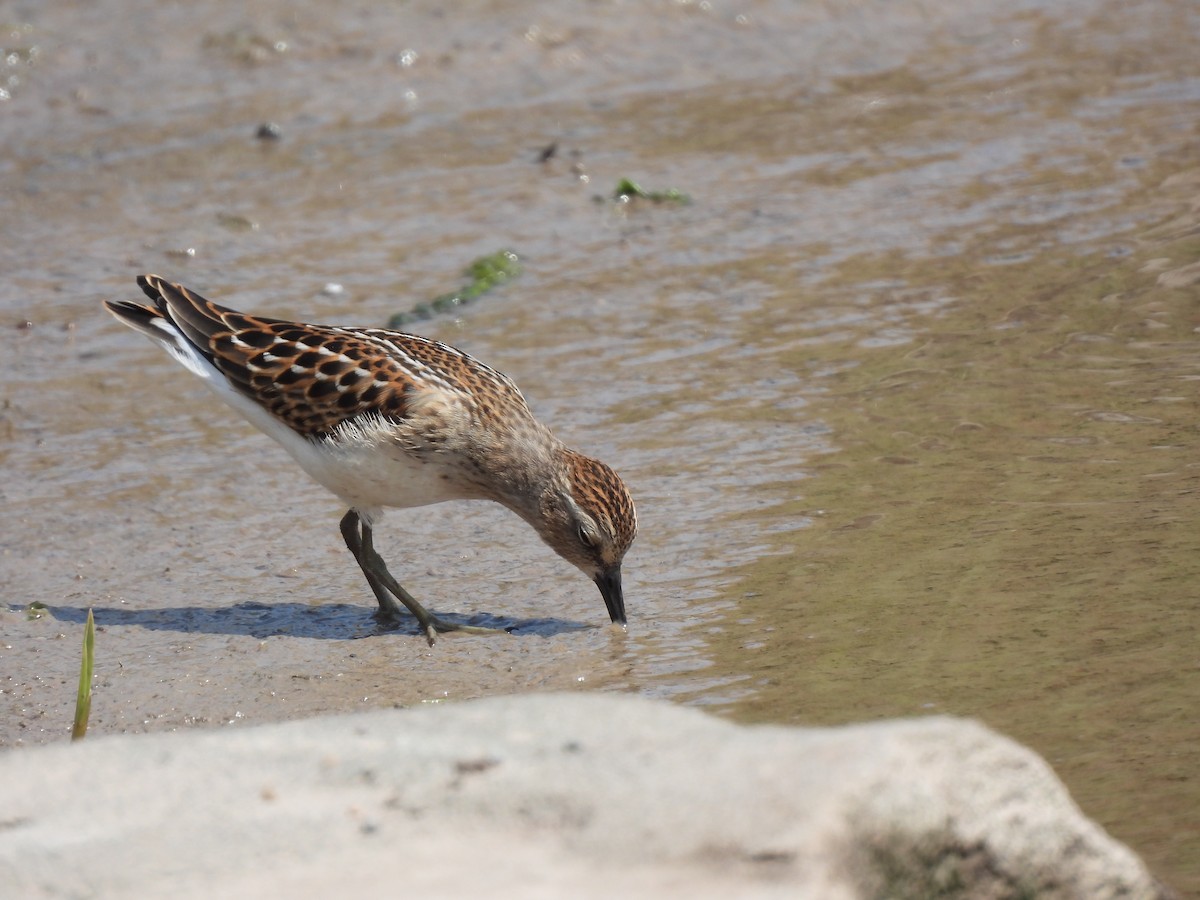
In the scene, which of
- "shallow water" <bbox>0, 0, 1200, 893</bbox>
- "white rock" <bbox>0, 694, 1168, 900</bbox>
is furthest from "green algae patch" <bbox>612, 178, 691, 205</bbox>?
"white rock" <bbox>0, 694, 1168, 900</bbox>

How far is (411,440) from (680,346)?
280 cm

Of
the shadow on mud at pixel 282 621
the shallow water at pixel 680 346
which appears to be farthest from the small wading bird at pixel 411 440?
the shallow water at pixel 680 346

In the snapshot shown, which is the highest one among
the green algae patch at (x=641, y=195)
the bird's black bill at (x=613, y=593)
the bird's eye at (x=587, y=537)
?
the green algae patch at (x=641, y=195)

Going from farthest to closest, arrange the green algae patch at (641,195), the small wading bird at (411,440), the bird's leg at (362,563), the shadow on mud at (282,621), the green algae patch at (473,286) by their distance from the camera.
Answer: the green algae patch at (641,195)
the green algae patch at (473,286)
the bird's leg at (362,563)
the shadow on mud at (282,621)
the small wading bird at (411,440)

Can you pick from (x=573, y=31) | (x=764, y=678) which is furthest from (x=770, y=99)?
(x=764, y=678)

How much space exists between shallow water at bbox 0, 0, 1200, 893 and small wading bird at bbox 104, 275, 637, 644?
1.15 feet

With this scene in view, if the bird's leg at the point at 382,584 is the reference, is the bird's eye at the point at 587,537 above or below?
above

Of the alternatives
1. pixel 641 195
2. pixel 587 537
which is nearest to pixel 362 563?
pixel 587 537

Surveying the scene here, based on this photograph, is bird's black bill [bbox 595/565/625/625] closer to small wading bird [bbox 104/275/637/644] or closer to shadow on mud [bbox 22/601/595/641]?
small wading bird [bbox 104/275/637/644]

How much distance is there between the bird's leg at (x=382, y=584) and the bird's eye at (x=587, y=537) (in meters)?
0.50

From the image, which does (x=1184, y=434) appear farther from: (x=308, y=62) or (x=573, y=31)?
(x=308, y=62)

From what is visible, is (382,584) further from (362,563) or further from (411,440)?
(411,440)

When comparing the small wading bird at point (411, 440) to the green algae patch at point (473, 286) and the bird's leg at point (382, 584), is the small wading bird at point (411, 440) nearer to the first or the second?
the bird's leg at point (382, 584)

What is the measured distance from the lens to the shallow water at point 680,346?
5715mm
